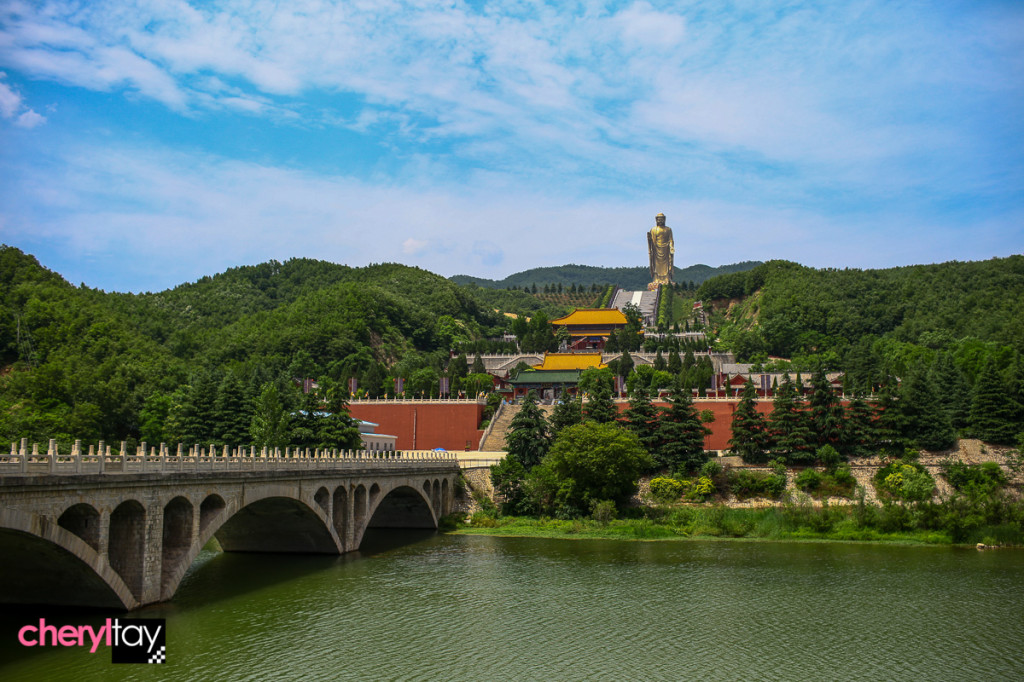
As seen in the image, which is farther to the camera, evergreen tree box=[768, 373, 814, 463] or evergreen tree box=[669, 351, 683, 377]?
evergreen tree box=[669, 351, 683, 377]

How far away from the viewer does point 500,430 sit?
57.4 metres

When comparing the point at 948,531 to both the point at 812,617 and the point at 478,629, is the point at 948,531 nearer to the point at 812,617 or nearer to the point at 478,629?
the point at 812,617

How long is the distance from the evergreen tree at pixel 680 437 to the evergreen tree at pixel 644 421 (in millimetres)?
361

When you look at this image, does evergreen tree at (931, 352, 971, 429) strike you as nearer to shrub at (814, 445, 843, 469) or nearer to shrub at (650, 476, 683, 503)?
shrub at (814, 445, 843, 469)

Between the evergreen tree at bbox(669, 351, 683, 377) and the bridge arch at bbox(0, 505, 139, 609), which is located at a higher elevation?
the evergreen tree at bbox(669, 351, 683, 377)

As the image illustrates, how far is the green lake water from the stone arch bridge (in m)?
0.82

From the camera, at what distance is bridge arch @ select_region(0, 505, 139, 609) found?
52.2ft

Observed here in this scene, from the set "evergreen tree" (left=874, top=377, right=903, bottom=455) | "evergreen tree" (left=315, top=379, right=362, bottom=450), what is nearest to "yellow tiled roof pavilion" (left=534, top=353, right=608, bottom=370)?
"evergreen tree" (left=874, top=377, right=903, bottom=455)

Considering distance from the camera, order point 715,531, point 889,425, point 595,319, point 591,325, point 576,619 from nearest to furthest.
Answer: point 576,619 → point 715,531 → point 889,425 → point 591,325 → point 595,319

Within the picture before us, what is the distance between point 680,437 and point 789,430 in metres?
5.56

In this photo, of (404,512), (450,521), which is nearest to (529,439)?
(450,521)

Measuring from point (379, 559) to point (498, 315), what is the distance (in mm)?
94760

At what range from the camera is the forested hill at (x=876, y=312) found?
245 ft

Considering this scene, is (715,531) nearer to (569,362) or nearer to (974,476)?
(974,476)
